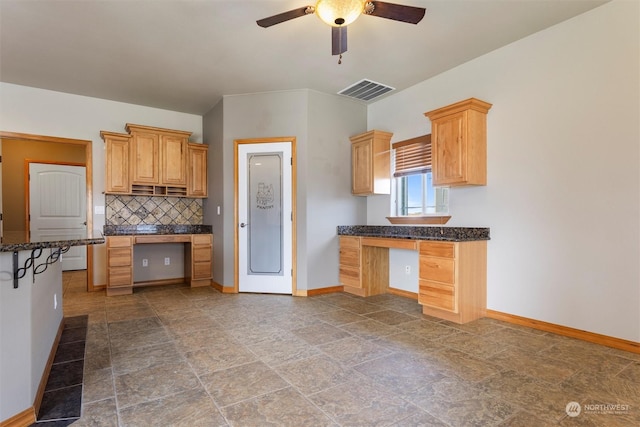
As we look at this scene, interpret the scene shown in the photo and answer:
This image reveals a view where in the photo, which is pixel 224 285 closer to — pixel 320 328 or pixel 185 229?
pixel 185 229

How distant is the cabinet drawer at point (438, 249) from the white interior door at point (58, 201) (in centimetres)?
595

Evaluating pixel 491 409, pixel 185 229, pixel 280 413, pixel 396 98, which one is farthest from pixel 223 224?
pixel 491 409

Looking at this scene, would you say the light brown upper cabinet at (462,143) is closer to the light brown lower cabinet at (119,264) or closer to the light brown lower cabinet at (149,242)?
the light brown lower cabinet at (149,242)

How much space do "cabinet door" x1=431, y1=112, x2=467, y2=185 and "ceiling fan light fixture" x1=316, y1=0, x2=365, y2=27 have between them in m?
1.78

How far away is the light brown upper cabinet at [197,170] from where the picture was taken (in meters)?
5.30

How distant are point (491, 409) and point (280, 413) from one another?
3.80 ft

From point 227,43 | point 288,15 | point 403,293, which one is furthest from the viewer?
point 403,293

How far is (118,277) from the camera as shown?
182 inches

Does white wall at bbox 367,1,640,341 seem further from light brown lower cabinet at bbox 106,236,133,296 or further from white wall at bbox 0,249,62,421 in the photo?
light brown lower cabinet at bbox 106,236,133,296

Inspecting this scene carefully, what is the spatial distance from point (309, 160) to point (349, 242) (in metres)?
1.27

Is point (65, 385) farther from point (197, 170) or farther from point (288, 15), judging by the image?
point (197, 170)

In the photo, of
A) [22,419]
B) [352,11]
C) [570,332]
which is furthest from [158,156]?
[570,332]

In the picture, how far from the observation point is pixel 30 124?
455cm

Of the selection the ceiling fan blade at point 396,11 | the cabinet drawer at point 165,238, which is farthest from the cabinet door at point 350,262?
the ceiling fan blade at point 396,11
